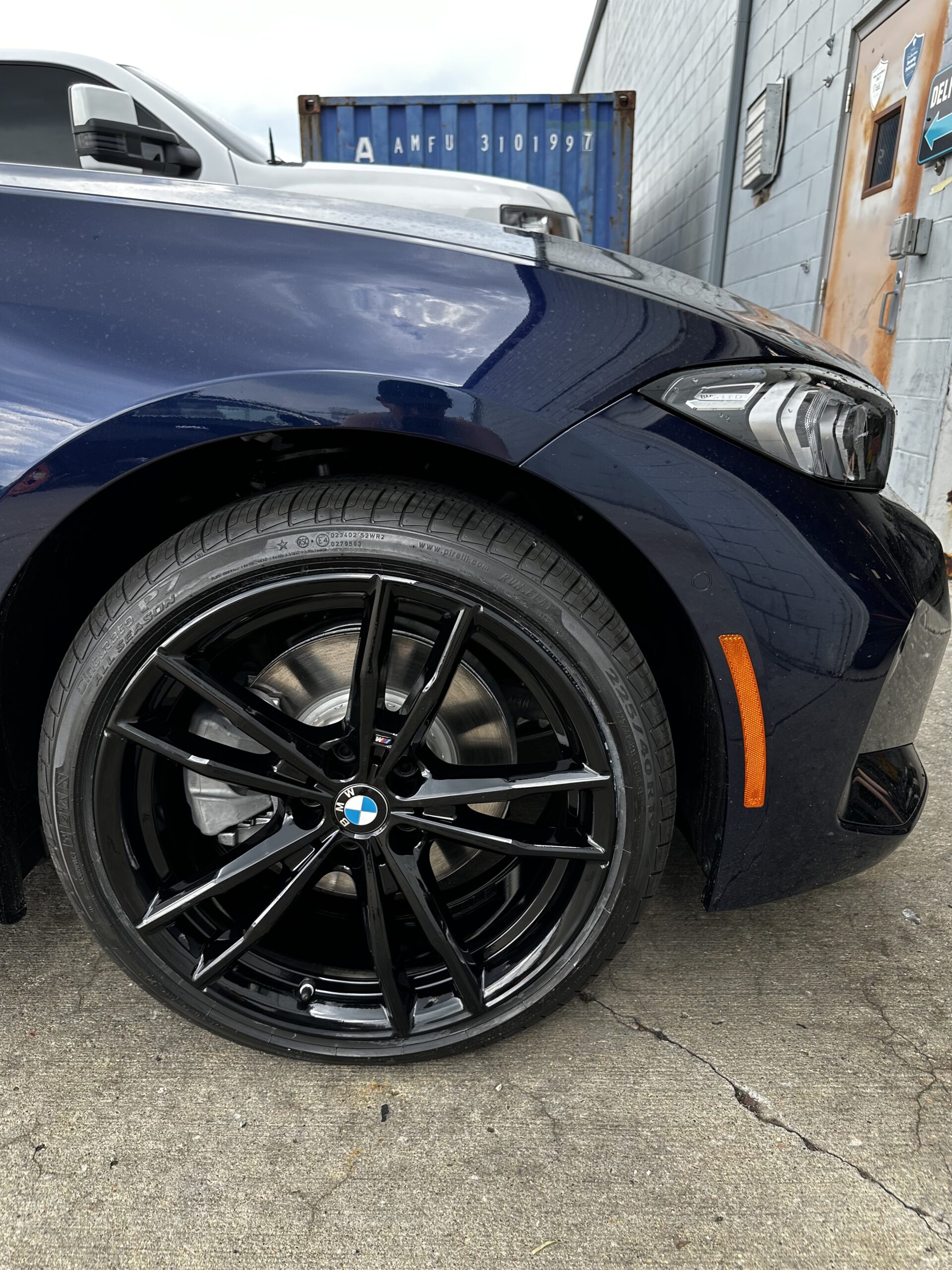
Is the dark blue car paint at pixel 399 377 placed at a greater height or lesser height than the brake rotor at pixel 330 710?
greater

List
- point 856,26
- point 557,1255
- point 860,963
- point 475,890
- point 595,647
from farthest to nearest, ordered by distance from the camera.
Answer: point 856,26, point 860,963, point 475,890, point 595,647, point 557,1255

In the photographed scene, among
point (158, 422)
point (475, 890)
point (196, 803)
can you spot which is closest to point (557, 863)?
point (475, 890)

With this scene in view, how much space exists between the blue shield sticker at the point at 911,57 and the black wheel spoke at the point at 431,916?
15.5 feet

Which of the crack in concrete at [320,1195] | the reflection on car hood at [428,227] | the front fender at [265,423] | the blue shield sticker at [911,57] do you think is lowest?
the crack in concrete at [320,1195]

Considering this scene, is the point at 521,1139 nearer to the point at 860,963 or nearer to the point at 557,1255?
the point at 557,1255

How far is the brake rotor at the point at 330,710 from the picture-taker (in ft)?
4.42

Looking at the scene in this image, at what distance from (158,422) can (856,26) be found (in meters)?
5.31

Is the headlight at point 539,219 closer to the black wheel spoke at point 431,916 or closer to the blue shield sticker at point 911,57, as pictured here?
the blue shield sticker at point 911,57

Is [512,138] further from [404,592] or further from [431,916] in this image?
[431,916]

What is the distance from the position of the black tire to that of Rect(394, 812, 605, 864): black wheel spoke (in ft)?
0.06

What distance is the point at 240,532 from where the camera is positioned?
1.14 meters

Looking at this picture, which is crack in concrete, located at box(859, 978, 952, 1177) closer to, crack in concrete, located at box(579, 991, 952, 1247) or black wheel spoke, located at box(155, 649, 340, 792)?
crack in concrete, located at box(579, 991, 952, 1247)

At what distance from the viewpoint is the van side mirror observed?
5.66 ft

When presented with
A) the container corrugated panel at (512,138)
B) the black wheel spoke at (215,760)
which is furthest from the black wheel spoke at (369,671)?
the container corrugated panel at (512,138)
